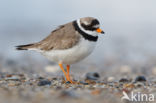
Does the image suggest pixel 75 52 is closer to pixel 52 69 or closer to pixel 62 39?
pixel 62 39

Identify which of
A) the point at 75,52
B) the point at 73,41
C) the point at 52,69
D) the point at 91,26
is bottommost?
the point at 52,69

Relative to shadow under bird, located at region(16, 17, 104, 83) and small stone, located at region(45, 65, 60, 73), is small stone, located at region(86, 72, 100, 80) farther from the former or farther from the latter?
small stone, located at region(45, 65, 60, 73)

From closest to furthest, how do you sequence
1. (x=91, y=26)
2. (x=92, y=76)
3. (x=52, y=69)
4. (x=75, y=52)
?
(x=75, y=52), (x=91, y=26), (x=92, y=76), (x=52, y=69)

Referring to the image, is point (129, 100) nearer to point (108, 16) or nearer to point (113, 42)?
point (113, 42)

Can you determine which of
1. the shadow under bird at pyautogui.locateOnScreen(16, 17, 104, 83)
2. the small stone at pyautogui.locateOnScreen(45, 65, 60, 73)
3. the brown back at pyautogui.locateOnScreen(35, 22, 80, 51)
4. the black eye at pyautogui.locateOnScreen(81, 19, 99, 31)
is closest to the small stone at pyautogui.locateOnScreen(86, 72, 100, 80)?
the shadow under bird at pyautogui.locateOnScreen(16, 17, 104, 83)

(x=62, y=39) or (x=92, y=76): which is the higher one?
(x=62, y=39)

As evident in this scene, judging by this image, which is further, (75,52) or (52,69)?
(52,69)

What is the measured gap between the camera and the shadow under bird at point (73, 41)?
614 cm

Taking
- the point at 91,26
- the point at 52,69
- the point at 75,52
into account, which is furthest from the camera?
the point at 52,69

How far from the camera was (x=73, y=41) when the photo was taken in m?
6.16

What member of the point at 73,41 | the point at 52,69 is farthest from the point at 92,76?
the point at 52,69

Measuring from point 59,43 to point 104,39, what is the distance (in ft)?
38.2

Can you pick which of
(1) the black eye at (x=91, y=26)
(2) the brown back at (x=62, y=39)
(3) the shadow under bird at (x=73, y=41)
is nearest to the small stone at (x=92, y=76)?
(3) the shadow under bird at (x=73, y=41)

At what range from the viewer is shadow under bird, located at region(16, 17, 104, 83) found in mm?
6145
